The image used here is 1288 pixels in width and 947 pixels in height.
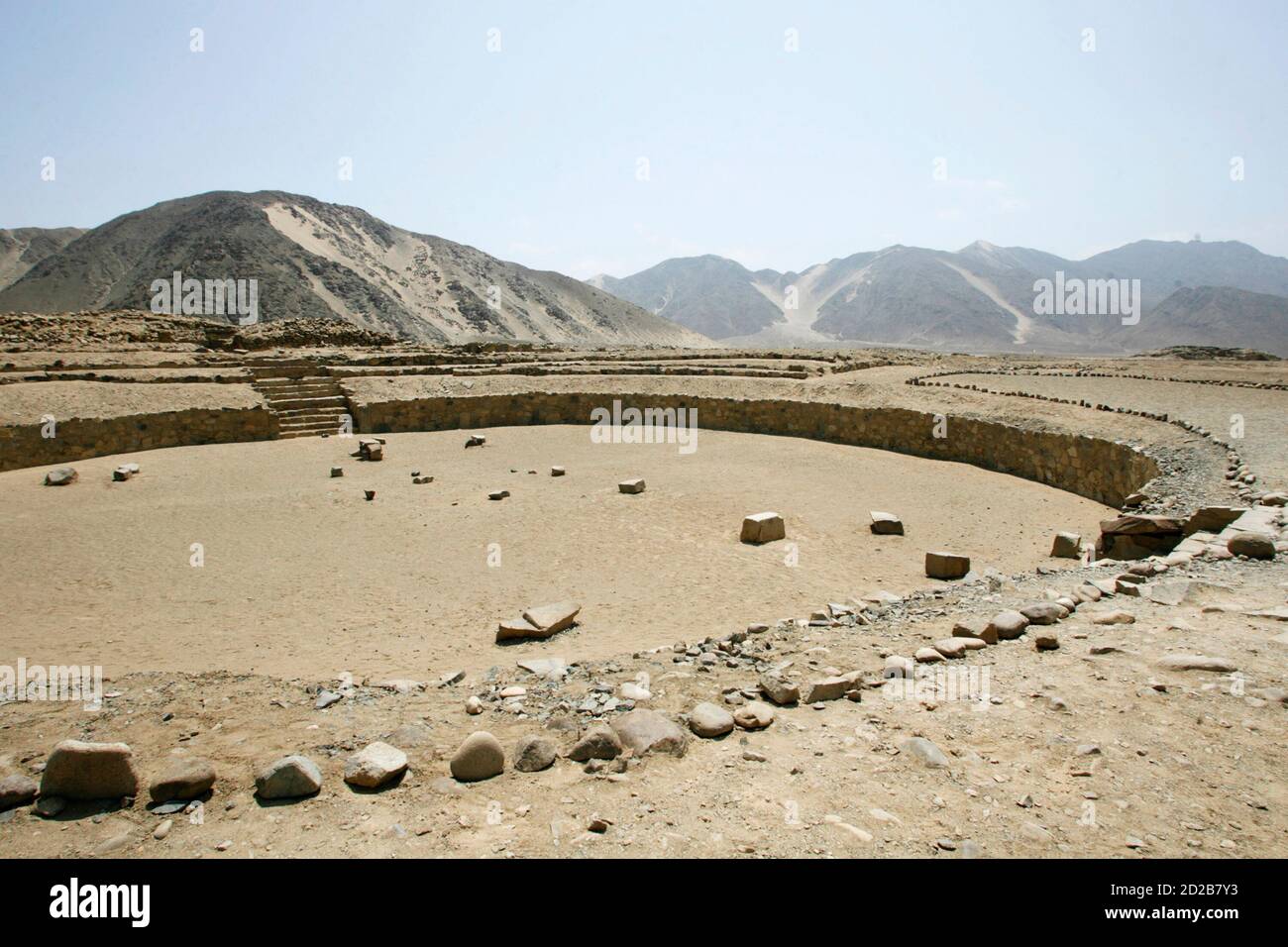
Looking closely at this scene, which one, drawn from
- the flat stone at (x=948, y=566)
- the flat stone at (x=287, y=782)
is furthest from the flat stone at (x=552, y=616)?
the flat stone at (x=948, y=566)

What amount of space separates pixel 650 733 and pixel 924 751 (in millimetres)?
1308

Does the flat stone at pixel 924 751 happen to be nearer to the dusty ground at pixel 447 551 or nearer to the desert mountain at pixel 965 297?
the dusty ground at pixel 447 551

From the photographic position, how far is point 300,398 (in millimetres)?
20109

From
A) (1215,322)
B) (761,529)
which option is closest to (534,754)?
(761,529)

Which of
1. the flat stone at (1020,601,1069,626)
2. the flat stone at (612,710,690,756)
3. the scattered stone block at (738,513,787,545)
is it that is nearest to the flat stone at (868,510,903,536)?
the scattered stone block at (738,513,787,545)

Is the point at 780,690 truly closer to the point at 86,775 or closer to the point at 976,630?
the point at 976,630

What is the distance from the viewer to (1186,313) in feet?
244

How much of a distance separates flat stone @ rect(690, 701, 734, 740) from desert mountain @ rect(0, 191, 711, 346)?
4630 centimetres

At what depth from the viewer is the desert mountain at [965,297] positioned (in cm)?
7469

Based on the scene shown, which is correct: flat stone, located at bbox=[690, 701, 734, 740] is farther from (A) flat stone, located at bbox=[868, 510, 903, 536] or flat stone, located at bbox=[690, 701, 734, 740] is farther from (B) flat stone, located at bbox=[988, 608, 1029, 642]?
(A) flat stone, located at bbox=[868, 510, 903, 536]

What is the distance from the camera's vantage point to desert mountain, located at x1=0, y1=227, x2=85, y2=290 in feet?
234

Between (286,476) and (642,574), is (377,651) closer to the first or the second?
(642,574)

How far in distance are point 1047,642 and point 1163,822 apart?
5.96 feet
